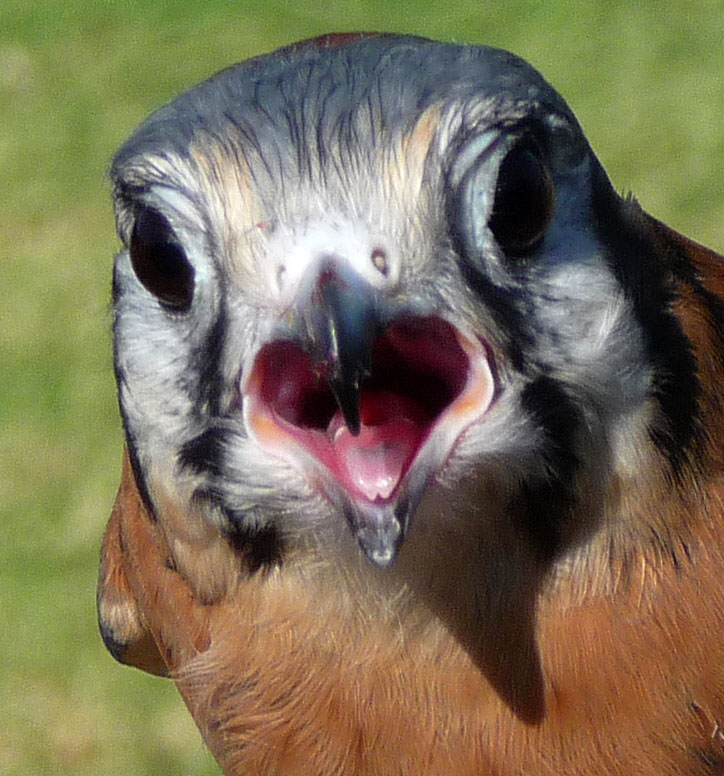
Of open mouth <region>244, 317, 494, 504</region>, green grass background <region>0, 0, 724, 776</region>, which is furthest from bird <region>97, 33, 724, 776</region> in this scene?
green grass background <region>0, 0, 724, 776</region>

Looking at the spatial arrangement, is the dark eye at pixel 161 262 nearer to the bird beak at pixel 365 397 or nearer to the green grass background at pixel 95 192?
the bird beak at pixel 365 397

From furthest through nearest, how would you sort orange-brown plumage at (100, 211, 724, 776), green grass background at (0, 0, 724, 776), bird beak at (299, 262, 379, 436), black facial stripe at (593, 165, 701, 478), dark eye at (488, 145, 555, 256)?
1. green grass background at (0, 0, 724, 776)
2. orange-brown plumage at (100, 211, 724, 776)
3. black facial stripe at (593, 165, 701, 478)
4. dark eye at (488, 145, 555, 256)
5. bird beak at (299, 262, 379, 436)

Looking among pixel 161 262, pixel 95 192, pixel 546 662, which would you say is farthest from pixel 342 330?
pixel 95 192

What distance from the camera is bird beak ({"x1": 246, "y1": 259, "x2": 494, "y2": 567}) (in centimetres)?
134

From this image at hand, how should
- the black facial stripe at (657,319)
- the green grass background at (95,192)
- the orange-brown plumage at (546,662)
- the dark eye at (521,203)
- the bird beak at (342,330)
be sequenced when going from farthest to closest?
the green grass background at (95,192), the orange-brown plumage at (546,662), the black facial stripe at (657,319), the dark eye at (521,203), the bird beak at (342,330)

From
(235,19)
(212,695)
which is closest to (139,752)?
(212,695)

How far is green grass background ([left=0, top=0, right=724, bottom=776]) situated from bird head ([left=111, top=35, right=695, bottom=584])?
2047 millimetres

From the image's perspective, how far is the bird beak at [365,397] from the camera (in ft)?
4.40

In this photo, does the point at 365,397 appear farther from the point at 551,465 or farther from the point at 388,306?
the point at 551,465

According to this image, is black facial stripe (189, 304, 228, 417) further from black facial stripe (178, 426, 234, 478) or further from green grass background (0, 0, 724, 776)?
green grass background (0, 0, 724, 776)

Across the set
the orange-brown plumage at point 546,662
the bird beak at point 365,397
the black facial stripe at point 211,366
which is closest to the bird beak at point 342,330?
the bird beak at point 365,397

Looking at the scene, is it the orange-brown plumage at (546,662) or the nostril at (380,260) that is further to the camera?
the orange-brown plumage at (546,662)

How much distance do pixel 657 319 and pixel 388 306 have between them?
16.7 inches

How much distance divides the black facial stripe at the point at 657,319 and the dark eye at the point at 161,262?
1.62 feet
